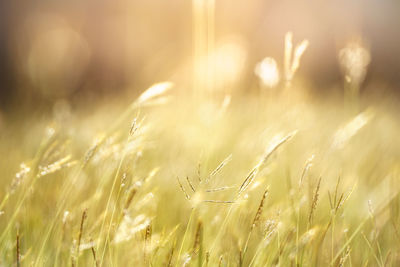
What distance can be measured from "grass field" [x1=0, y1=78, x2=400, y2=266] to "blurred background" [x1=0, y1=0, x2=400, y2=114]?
2.01 meters

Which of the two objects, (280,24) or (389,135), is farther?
(280,24)

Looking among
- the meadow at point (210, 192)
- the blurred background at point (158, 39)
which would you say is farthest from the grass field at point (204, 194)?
the blurred background at point (158, 39)

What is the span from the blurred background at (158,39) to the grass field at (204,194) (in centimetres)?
201

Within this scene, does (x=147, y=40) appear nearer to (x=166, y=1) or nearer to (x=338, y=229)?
(x=166, y=1)

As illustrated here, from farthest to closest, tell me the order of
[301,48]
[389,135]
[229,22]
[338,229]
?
1. [229,22]
2. [389,135]
3. [338,229]
4. [301,48]

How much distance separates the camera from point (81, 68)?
5.55 m

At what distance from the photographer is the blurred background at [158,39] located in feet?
16.0

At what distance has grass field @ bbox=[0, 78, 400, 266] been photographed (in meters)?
0.81

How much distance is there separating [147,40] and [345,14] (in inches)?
108

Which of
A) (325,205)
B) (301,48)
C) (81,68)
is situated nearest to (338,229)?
(325,205)

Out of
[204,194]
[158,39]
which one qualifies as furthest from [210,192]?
[158,39]

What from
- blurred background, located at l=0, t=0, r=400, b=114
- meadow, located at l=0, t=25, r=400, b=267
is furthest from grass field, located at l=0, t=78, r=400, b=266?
blurred background, located at l=0, t=0, r=400, b=114

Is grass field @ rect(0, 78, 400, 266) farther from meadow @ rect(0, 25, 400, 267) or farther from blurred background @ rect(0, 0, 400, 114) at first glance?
blurred background @ rect(0, 0, 400, 114)

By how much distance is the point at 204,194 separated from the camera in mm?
879
